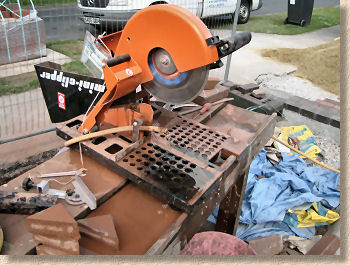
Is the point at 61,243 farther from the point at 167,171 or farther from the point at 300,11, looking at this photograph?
the point at 300,11

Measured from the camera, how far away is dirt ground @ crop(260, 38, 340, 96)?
6223 mm

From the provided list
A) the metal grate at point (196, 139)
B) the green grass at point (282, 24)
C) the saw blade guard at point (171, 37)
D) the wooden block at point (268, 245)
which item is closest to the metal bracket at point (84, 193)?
the metal grate at point (196, 139)

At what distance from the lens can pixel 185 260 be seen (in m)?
1.31

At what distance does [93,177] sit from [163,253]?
572 mm

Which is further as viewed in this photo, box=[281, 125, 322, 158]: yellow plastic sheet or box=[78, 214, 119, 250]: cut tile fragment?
box=[281, 125, 322, 158]: yellow plastic sheet

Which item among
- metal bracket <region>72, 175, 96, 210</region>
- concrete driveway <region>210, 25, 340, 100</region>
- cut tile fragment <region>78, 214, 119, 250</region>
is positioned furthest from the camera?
concrete driveway <region>210, 25, 340, 100</region>

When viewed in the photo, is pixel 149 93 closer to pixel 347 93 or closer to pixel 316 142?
pixel 347 93

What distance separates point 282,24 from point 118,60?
10.6 m

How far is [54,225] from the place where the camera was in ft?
3.93

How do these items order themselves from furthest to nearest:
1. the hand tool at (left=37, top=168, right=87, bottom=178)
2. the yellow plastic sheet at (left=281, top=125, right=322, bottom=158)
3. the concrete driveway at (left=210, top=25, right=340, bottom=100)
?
the concrete driveway at (left=210, top=25, right=340, bottom=100)
the yellow plastic sheet at (left=281, top=125, right=322, bottom=158)
the hand tool at (left=37, top=168, right=87, bottom=178)

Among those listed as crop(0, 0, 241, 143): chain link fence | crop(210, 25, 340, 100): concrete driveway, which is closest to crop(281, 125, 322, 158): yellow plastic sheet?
crop(210, 25, 340, 100): concrete driveway

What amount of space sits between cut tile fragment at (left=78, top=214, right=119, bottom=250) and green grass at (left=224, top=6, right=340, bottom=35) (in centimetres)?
908

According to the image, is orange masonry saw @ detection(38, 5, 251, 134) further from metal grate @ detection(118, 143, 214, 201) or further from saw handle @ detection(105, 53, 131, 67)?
metal grate @ detection(118, 143, 214, 201)

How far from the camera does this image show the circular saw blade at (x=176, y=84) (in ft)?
5.95
